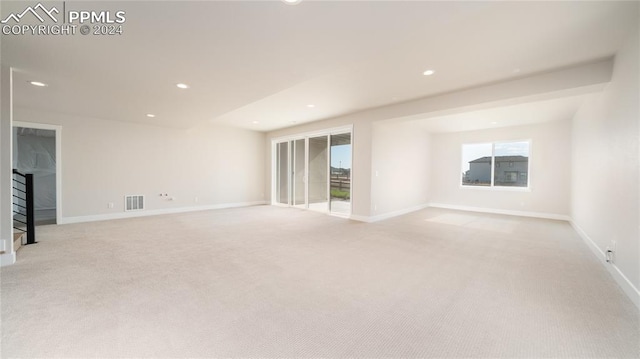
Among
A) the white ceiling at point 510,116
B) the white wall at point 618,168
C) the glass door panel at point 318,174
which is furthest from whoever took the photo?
the glass door panel at point 318,174

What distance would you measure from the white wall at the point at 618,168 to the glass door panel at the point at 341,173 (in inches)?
166

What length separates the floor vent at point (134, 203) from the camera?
6.16 m

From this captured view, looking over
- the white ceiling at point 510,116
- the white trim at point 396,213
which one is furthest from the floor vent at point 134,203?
the white ceiling at point 510,116

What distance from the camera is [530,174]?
672 cm

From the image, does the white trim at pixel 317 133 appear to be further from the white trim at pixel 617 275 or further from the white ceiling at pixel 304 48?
the white trim at pixel 617 275

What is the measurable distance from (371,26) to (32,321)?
3.52 metres

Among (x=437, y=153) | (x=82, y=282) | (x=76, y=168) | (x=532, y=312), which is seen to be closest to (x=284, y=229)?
(x=82, y=282)

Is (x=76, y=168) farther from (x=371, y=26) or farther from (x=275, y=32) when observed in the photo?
(x=371, y=26)

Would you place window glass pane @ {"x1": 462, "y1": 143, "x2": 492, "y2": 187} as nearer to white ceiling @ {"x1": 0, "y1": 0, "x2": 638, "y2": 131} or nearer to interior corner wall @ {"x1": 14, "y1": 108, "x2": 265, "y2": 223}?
white ceiling @ {"x1": 0, "y1": 0, "x2": 638, "y2": 131}

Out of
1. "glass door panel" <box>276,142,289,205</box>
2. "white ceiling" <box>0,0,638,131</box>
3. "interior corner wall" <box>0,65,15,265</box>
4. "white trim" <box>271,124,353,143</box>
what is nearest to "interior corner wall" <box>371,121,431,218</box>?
"white trim" <box>271,124,353,143</box>

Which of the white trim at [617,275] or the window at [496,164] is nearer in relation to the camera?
the white trim at [617,275]

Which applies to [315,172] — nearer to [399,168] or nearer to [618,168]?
[399,168]

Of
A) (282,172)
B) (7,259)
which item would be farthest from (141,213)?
(282,172)

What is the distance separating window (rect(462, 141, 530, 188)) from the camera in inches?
274
